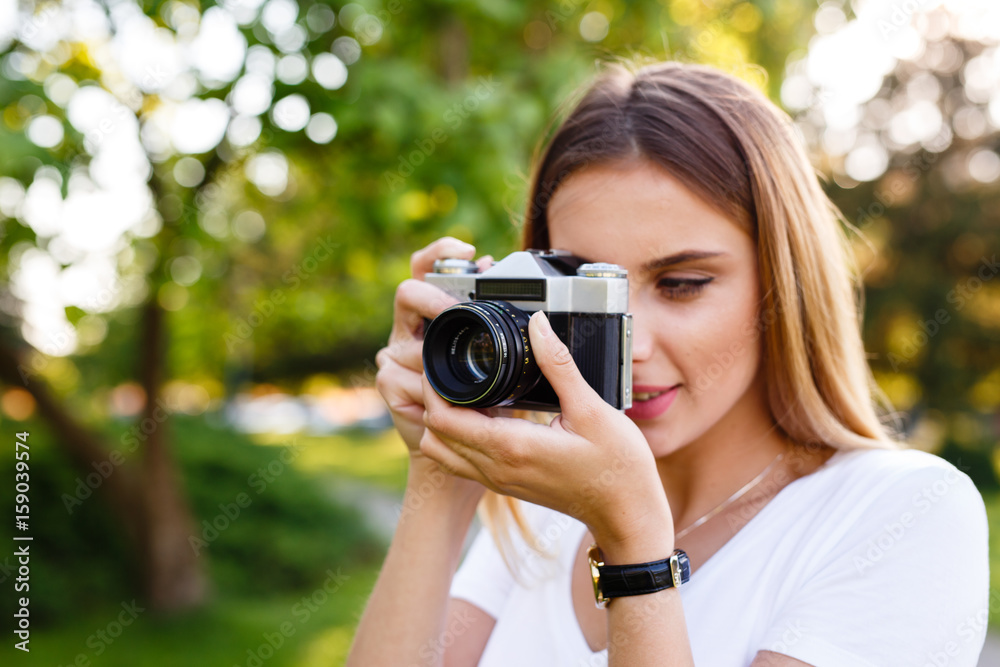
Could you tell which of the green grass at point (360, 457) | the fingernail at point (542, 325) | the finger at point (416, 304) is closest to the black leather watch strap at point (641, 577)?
the fingernail at point (542, 325)

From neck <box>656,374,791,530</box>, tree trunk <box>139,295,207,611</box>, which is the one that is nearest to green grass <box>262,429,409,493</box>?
tree trunk <box>139,295,207,611</box>

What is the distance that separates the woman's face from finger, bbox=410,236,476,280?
0.29 metres

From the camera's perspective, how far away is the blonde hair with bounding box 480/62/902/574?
1.37 meters

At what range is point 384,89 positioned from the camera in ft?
7.92

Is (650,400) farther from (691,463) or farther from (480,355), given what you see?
(480,355)

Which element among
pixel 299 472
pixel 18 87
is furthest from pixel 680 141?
pixel 299 472

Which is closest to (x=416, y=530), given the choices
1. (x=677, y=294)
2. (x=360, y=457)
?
(x=677, y=294)

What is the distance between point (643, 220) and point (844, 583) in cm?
69

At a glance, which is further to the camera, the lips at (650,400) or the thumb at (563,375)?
the lips at (650,400)

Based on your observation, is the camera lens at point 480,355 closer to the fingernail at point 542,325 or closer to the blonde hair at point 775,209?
the fingernail at point 542,325

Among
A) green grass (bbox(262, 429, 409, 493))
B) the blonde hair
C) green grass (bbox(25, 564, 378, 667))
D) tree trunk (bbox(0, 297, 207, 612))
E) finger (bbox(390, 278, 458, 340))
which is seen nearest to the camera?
the blonde hair

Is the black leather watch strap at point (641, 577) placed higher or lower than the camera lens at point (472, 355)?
lower

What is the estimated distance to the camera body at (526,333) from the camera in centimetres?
128

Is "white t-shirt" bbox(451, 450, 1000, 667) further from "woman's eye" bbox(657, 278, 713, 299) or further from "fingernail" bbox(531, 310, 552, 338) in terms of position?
"fingernail" bbox(531, 310, 552, 338)
